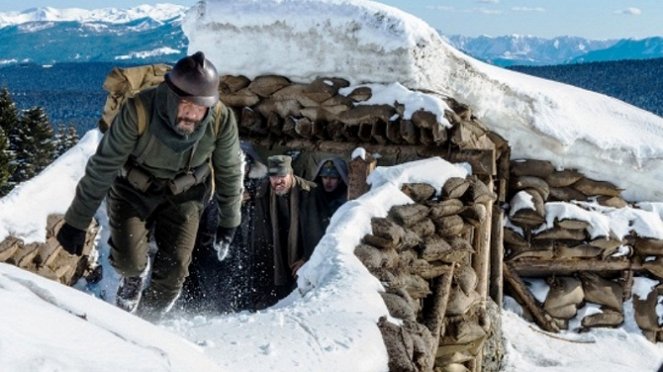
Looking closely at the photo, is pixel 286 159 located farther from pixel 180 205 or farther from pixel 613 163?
pixel 613 163

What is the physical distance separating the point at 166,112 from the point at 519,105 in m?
4.39

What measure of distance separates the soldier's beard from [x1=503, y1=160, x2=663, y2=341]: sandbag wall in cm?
408

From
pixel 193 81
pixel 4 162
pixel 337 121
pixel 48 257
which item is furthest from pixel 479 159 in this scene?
pixel 4 162

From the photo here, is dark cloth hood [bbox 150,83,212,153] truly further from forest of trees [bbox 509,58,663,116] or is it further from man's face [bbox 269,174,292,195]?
forest of trees [bbox 509,58,663,116]

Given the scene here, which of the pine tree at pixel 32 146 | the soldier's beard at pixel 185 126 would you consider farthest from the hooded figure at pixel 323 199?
the pine tree at pixel 32 146

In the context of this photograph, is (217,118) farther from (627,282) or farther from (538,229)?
(627,282)

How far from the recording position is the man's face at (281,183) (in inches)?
244

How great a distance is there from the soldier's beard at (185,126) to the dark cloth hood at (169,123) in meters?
0.02

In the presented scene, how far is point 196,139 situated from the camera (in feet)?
14.3

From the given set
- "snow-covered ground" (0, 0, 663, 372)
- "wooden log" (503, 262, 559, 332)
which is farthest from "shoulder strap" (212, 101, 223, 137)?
"wooden log" (503, 262, 559, 332)

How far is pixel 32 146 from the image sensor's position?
1341 inches

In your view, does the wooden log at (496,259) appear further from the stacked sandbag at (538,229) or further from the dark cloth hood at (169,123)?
the dark cloth hood at (169,123)

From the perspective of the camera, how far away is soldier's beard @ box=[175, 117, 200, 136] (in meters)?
4.18

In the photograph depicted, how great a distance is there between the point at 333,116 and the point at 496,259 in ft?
5.76
